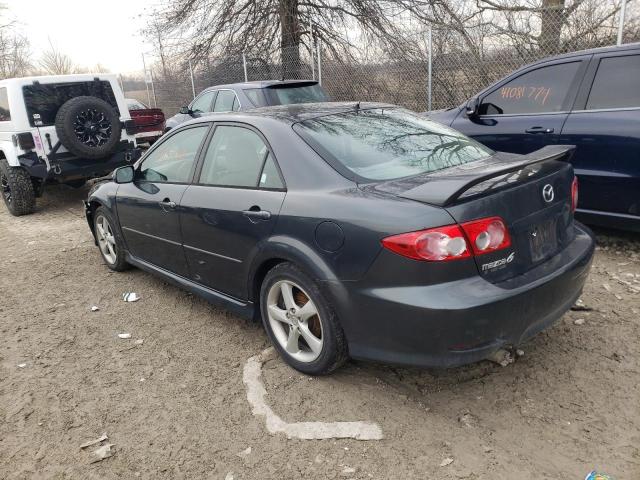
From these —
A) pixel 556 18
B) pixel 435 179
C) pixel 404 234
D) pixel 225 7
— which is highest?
pixel 225 7

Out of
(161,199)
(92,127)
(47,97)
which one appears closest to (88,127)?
(92,127)

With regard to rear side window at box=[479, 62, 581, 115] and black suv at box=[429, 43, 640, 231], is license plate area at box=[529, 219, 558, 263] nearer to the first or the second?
black suv at box=[429, 43, 640, 231]

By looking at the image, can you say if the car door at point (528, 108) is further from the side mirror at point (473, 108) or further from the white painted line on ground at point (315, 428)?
the white painted line on ground at point (315, 428)

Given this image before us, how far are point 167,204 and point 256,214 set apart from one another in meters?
1.04

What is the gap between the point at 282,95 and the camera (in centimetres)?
790

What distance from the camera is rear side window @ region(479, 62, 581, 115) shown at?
15.7 feet

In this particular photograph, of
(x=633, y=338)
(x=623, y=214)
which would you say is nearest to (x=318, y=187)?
(x=633, y=338)

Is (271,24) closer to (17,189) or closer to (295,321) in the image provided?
(17,189)

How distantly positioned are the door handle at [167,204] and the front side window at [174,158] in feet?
0.53

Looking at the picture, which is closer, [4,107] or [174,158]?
[174,158]

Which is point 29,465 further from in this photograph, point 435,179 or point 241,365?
point 435,179

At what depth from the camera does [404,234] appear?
7.60ft

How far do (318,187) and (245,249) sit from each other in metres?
0.66

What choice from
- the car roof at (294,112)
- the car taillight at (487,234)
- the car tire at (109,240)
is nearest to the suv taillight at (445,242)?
the car taillight at (487,234)
